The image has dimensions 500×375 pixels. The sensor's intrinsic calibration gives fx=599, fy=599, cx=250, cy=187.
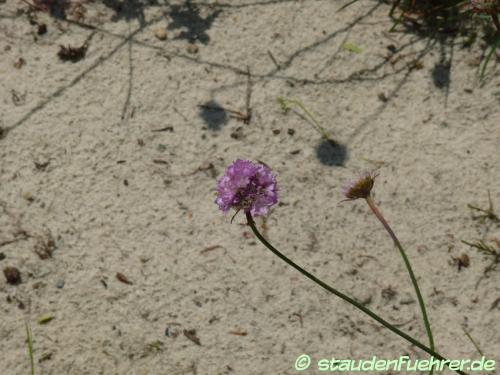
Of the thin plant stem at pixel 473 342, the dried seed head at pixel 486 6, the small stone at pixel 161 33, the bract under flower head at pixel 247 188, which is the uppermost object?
the dried seed head at pixel 486 6

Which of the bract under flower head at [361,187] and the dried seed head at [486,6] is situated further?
the dried seed head at [486,6]

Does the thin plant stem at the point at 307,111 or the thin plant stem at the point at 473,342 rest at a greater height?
the thin plant stem at the point at 307,111

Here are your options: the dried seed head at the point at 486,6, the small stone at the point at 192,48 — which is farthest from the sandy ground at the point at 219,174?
the dried seed head at the point at 486,6

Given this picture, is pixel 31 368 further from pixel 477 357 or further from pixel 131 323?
pixel 477 357

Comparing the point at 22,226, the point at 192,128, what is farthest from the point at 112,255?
the point at 192,128

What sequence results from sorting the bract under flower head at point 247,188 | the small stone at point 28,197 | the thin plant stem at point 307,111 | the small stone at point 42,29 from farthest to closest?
the small stone at point 42,29 < the thin plant stem at point 307,111 < the small stone at point 28,197 < the bract under flower head at point 247,188

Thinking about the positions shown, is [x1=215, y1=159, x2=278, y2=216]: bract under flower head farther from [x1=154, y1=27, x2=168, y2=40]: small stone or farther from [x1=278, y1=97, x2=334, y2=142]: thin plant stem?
[x1=154, y1=27, x2=168, y2=40]: small stone

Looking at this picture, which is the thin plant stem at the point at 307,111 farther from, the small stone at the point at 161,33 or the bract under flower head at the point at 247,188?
the bract under flower head at the point at 247,188

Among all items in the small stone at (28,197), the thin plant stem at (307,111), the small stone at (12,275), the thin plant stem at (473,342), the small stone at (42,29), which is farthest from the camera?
the small stone at (42,29)
